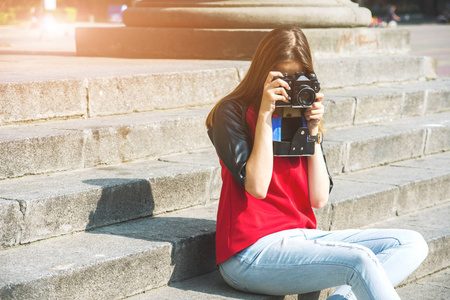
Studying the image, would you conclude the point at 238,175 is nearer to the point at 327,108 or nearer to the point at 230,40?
the point at 327,108

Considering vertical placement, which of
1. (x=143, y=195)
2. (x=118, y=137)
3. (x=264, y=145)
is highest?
(x=264, y=145)

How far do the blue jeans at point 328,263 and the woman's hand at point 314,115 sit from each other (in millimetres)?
451

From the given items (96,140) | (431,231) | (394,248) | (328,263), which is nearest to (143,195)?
(96,140)

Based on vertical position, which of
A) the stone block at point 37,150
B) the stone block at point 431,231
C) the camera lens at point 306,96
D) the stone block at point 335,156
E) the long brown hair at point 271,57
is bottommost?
the stone block at point 431,231

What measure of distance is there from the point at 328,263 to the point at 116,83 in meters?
2.25

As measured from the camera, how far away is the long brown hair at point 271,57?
293cm

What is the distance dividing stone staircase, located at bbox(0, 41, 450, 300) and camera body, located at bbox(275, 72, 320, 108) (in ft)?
2.87

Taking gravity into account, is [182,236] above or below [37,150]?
below

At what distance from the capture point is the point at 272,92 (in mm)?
2834

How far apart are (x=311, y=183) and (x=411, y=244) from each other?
1.69 ft

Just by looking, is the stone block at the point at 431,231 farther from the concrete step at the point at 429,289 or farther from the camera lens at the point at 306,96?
the camera lens at the point at 306,96

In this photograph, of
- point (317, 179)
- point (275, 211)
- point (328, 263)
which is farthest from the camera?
point (317, 179)

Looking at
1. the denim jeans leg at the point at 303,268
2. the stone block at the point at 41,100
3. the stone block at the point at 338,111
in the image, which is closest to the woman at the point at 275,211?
the denim jeans leg at the point at 303,268

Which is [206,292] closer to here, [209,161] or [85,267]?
[85,267]
